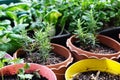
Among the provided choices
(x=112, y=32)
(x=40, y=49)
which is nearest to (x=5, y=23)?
(x=40, y=49)

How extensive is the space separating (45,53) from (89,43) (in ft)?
0.84

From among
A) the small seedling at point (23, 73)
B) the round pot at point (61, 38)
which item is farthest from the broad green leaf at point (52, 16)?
the small seedling at point (23, 73)

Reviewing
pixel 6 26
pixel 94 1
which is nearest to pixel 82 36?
pixel 94 1

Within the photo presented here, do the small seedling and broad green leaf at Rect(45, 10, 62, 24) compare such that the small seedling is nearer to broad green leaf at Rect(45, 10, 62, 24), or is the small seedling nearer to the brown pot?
the brown pot

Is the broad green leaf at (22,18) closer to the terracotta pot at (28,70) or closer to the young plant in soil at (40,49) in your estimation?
the young plant in soil at (40,49)

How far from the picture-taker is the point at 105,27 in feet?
5.40

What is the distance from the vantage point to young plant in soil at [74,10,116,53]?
1432 mm

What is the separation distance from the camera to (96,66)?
1.32 m

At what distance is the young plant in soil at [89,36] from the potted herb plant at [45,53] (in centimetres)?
11

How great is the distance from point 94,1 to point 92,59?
0.40 metres

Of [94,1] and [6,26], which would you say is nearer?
[6,26]

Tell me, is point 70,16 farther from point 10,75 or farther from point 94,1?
point 10,75

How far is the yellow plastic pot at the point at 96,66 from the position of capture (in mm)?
1279

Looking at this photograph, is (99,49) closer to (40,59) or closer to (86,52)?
(86,52)
